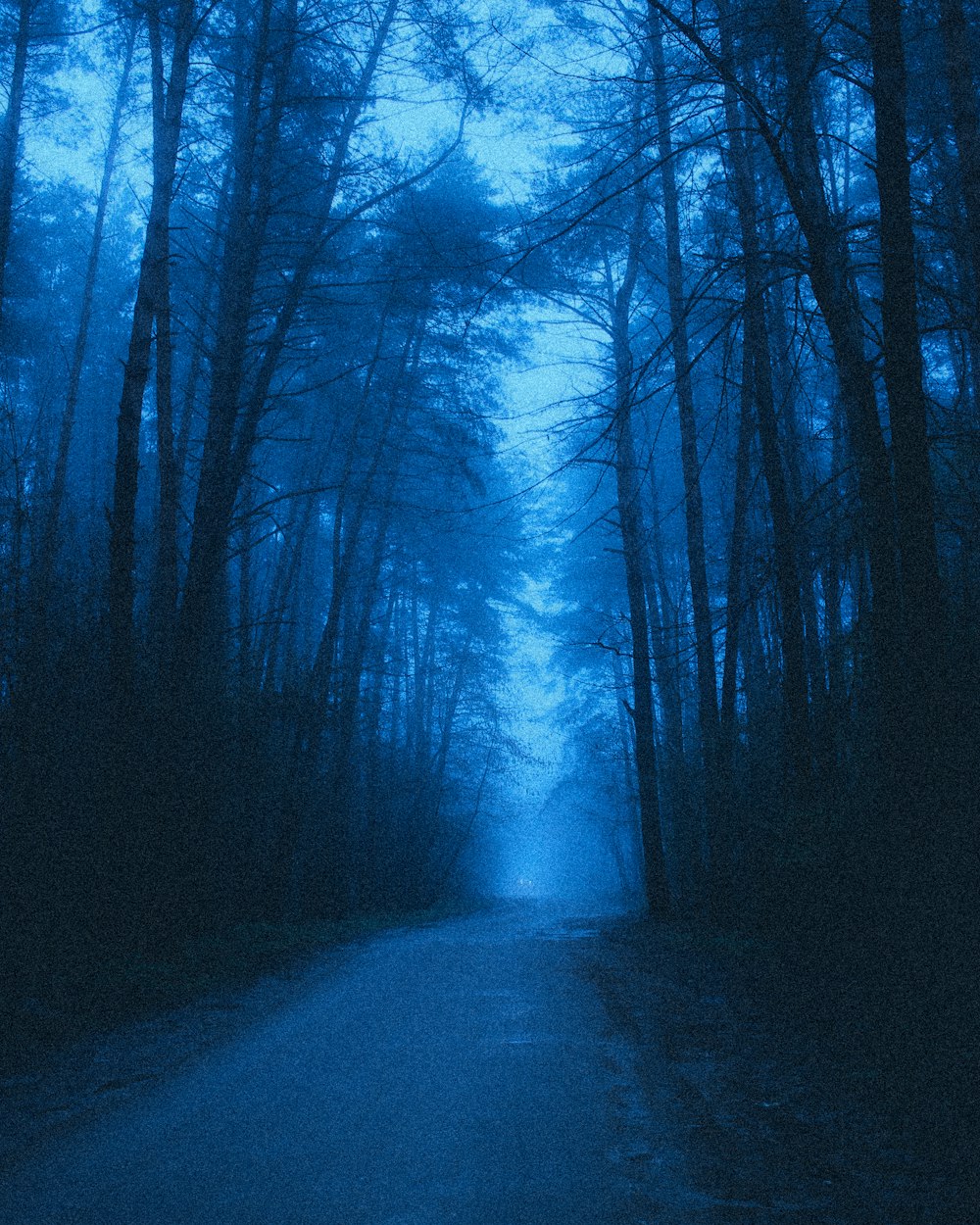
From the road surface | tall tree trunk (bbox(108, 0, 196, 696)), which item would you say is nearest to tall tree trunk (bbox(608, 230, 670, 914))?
tall tree trunk (bbox(108, 0, 196, 696))

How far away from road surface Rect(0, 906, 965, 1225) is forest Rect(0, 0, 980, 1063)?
4.33 feet

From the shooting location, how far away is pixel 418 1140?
9.85ft

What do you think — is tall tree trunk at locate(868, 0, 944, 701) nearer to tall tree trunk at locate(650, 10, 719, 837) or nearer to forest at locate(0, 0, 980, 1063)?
forest at locate(0, 0, 980, 1063)

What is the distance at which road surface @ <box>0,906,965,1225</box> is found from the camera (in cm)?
248

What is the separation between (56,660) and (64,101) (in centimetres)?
1588

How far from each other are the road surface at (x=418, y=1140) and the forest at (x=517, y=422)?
52.0 inches

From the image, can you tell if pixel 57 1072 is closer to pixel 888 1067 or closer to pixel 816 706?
pixel 888 1067

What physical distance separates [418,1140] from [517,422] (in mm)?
4787

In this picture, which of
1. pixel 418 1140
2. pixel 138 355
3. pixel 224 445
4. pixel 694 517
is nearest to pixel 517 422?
pixel 138 355

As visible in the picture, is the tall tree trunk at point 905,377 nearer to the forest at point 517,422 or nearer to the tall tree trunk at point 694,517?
the forest at point 517,422

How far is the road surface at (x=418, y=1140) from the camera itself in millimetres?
2480

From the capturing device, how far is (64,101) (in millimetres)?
17391

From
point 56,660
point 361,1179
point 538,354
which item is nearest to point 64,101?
point 538,354

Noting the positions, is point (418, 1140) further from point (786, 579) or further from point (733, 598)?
point (733, 598)
